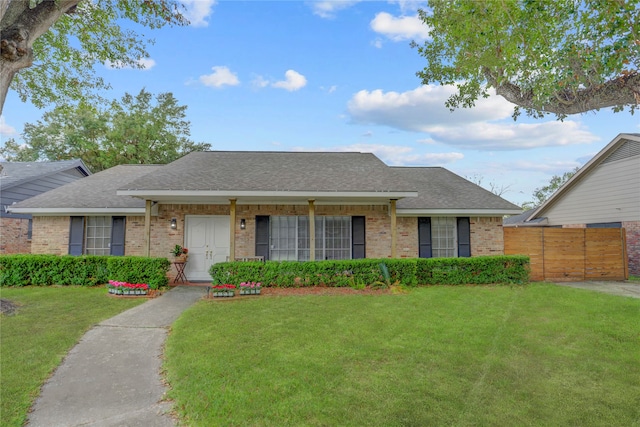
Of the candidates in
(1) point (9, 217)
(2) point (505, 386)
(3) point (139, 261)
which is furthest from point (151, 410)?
(1) point (9, 217)

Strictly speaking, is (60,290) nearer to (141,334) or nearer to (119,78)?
(141,334)

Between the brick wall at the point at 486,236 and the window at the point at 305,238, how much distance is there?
4.57 metres

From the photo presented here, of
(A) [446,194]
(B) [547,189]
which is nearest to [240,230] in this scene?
(A) [446,194]

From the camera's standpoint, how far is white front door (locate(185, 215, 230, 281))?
11188 millimetres

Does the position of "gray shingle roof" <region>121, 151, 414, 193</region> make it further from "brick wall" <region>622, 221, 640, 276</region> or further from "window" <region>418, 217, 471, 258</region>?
"brick wall" <region>622, 221, 640, 276</region>

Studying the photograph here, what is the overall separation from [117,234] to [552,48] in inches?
506

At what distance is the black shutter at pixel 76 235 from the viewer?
37.0 feet

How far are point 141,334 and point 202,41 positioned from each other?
9091mm

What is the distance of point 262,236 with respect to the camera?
36.7ft

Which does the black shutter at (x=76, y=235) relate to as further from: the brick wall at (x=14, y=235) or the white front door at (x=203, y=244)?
the brick wall at (x=14, y=235)

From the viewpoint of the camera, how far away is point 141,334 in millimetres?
5820

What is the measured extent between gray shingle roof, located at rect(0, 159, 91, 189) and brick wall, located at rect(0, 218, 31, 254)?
179 cm

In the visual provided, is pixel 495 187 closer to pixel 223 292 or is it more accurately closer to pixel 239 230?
pixel 239 230

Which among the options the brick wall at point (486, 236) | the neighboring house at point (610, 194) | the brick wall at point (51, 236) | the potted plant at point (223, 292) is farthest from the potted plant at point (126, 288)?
the neighboring house at point (610, 194)
